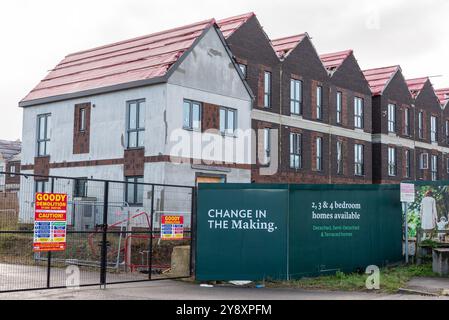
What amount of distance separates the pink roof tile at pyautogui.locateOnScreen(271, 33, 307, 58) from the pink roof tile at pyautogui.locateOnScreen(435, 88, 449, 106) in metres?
19.5

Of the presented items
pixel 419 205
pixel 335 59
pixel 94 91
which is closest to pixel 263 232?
pixel 419 205

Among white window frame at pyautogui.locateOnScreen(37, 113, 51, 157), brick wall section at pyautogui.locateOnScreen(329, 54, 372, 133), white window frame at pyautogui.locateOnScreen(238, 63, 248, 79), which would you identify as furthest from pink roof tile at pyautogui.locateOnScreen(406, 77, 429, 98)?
white window frame at pyautogui.locateOnScreen(37, 113, 51, 157)

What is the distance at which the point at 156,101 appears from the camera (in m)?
24.2

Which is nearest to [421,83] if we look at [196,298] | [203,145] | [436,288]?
[203,145]

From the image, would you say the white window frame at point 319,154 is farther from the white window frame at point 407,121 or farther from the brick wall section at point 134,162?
the brick wall section at point 134,162

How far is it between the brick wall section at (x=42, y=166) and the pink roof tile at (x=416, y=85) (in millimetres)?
27876

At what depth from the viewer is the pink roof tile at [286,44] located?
33531 millimetres

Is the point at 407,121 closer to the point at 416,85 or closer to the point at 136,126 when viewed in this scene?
the point at 416,85

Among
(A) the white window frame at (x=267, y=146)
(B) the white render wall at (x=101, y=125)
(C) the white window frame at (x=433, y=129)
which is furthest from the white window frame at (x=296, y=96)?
(C) the white window frame at (x=433, y=129)

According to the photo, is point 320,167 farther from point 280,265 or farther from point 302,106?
point 280,265

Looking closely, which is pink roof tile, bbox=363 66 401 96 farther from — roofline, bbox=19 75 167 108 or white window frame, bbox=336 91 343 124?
roofline, bbox=19 75 167 108

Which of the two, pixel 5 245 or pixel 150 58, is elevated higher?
pixel 150 58

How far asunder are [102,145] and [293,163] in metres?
11.1

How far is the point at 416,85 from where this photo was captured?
153 feet
